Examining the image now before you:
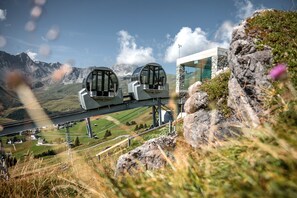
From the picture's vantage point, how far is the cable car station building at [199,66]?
81.1ft

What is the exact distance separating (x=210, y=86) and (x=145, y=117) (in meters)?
180

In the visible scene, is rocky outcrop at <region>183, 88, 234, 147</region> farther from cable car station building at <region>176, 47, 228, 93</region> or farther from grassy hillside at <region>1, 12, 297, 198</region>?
cable car station building at <region>176, 47, 228, 93</region>

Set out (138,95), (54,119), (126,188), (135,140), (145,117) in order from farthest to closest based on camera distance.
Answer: (145,117) → (138,95) → (54,119) → (135,140) → (126,188)

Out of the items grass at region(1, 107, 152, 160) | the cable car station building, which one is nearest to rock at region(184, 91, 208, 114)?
Result: grass at region(1, 107, 152, 160)

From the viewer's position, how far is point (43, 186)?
154 inches

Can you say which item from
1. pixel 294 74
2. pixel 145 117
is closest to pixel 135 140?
pixel 294 74

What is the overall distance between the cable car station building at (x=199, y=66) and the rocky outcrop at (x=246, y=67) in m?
16.1

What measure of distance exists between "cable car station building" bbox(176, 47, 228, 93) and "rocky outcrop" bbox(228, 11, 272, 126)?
1610 centimetres

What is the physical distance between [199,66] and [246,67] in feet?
73.5

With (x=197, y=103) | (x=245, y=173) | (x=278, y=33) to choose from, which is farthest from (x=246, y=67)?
(x=245, y=173)

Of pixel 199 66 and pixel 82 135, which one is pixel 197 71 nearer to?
pixel 199 66

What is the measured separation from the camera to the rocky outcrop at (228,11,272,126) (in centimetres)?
545

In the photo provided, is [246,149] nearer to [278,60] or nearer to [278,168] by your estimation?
[278,168]

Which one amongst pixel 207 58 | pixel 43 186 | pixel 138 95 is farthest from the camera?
pixel 138 95
